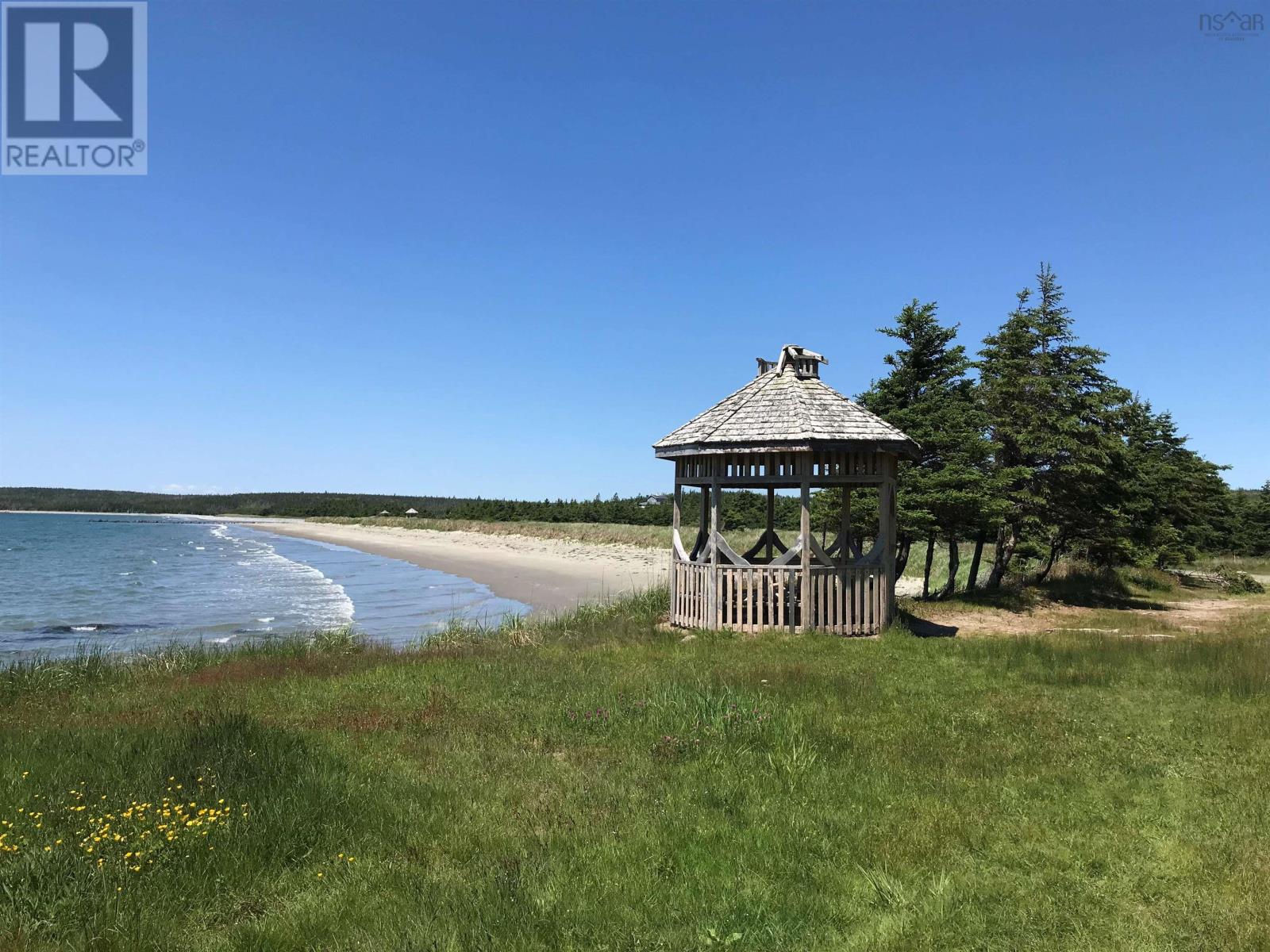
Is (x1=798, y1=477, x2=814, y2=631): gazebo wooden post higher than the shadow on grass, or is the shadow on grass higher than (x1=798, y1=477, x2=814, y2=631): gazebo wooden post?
(x1=798, y1=477, x2=814, y2=631): gazebo wooden post

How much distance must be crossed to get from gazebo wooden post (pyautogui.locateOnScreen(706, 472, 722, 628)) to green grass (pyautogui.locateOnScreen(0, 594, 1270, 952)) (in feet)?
12.9

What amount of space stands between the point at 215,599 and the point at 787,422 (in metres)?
25.3

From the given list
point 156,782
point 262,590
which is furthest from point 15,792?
point 262,590

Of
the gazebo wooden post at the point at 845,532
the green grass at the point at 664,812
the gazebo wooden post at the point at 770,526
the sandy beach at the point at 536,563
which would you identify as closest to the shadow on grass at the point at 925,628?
the gazebo wooden post at the point at 845,532

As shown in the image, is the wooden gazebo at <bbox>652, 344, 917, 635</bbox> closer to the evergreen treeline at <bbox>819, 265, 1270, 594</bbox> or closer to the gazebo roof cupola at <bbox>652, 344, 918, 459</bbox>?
the gazebo roof cupola at <bbox>652, 344, 918, 459</bbox>

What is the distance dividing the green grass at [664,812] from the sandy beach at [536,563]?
10126 millimetres

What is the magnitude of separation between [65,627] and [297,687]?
17183 mm

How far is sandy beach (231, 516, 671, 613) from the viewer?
29.4 m

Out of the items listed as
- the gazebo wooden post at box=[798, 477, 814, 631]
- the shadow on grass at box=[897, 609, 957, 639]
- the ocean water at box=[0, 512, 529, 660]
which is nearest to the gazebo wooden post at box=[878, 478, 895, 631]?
the shadow on grass at box=[897, 609, 957, 639]

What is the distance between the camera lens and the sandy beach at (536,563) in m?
29.4

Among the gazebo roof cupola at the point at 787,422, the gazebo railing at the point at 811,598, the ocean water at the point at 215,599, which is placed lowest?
the ocean water at the point at 215,599

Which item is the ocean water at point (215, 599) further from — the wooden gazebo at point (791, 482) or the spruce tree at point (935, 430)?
the spruce tree at point (935, 430)

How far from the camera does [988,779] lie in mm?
6410

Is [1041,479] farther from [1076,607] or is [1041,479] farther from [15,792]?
[15,792]
